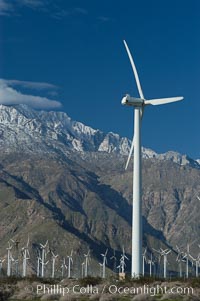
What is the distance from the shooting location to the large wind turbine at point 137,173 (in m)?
66.9

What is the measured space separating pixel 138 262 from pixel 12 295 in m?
14.7

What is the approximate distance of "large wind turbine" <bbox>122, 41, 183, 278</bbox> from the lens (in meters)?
66.9

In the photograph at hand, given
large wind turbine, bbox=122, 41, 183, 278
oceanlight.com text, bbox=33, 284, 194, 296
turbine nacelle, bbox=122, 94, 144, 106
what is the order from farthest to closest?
turbine nacelle, bbox=122, 94, 144, 106
large wind turbine, bbox=122, 41, 183, 278
oceanlight.com text, bbox=33, 284, 194, 296

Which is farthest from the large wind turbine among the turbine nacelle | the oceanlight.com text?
the oceanlight.com text

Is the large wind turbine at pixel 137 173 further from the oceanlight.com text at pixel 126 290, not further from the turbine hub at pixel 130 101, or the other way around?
the oceanlight.com text at pixel 126 290

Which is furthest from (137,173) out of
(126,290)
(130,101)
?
(126,290)

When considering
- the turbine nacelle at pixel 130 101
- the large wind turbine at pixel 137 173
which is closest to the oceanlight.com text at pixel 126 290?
the large wind turbine at pixel 137 173

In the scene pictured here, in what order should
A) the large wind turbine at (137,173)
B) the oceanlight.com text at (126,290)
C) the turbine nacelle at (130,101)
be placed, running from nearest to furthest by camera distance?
the oceanlight.com text at (126,290), the large wind turbine at (137,173), the turbine nacelle at (130,101)

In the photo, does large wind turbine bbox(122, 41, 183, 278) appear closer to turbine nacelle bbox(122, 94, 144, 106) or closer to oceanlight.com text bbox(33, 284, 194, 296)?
turbine nacelle bbox(122, 94, 144, 106)

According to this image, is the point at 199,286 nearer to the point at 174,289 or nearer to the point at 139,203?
the point at 174,289

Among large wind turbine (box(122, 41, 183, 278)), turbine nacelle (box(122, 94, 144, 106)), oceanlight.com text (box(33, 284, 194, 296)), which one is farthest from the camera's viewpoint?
turbine nacelle (box(122, 94, 144, 106))

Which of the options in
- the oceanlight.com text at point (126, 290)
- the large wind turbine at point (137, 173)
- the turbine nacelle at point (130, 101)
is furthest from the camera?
the turbine nacelle at point (130, 101)

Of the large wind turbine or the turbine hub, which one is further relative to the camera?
the turbine hub

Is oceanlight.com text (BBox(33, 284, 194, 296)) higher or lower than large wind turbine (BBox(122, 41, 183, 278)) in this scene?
lower
